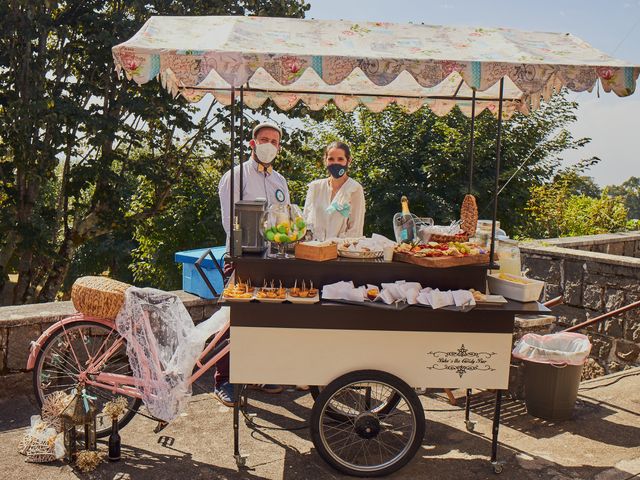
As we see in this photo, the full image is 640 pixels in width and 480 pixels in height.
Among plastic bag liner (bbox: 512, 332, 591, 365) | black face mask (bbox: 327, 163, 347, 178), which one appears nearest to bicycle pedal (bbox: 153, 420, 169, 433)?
black face mask (bbox: 327, 163, 347, 178)

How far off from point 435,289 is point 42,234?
9.05 metres

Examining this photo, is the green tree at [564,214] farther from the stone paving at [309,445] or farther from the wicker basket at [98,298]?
the wicker basket at [98,298]

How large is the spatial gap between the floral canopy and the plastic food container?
1.23m

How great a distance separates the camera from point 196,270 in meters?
5.85

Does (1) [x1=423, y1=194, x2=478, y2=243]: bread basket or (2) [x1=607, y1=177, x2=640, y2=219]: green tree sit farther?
(2) [x1=607, y1=177, x2=640, y2=219]: green tree

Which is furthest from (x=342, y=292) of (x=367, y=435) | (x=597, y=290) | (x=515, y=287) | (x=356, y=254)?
(x=597, y=290)

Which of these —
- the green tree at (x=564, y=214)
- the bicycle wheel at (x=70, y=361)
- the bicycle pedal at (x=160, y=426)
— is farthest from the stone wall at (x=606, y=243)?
the bicycle wheel at (x=70, y=361)

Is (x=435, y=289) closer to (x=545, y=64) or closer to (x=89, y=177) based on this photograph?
(x=545, y=64)

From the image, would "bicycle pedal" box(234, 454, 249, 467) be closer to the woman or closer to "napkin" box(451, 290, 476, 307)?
"napkin" box(451, 290, 476, 307)

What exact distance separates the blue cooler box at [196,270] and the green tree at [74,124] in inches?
231

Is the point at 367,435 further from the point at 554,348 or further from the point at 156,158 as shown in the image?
the point at 156,158

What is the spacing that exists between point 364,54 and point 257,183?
1.75m

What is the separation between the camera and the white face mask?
4941 mm

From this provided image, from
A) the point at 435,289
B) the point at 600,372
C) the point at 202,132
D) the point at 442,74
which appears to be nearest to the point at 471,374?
the point at 435,289
